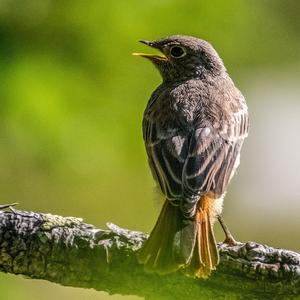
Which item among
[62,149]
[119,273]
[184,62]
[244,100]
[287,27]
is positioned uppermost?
[184,62]

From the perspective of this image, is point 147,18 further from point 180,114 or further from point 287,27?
point 180,114

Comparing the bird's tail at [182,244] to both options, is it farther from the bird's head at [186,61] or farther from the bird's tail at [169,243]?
the bird's head at [186,61]

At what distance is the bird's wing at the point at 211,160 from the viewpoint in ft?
12.2

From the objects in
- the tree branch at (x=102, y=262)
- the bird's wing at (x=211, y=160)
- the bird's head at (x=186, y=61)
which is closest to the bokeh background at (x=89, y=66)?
the tree branch at (x=102, y=262)

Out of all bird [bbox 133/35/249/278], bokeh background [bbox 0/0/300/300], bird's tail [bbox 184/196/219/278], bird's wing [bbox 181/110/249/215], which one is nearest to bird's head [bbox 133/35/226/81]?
bird [bbox 133/35/249/278]

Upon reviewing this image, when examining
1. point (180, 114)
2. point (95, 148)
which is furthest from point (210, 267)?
point (180, 114)

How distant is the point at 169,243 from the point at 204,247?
17cm

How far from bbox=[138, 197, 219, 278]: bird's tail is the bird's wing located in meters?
0.07

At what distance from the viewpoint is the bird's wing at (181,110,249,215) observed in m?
3.73

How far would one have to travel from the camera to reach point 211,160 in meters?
4.08

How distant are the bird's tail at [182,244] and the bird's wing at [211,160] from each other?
0.07m

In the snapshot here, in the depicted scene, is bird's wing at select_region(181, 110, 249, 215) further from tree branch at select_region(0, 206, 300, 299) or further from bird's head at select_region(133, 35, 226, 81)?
bird's head at select_region(133, 35, 226, 81)

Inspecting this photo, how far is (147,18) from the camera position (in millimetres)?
2211

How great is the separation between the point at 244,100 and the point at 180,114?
2.37ft
